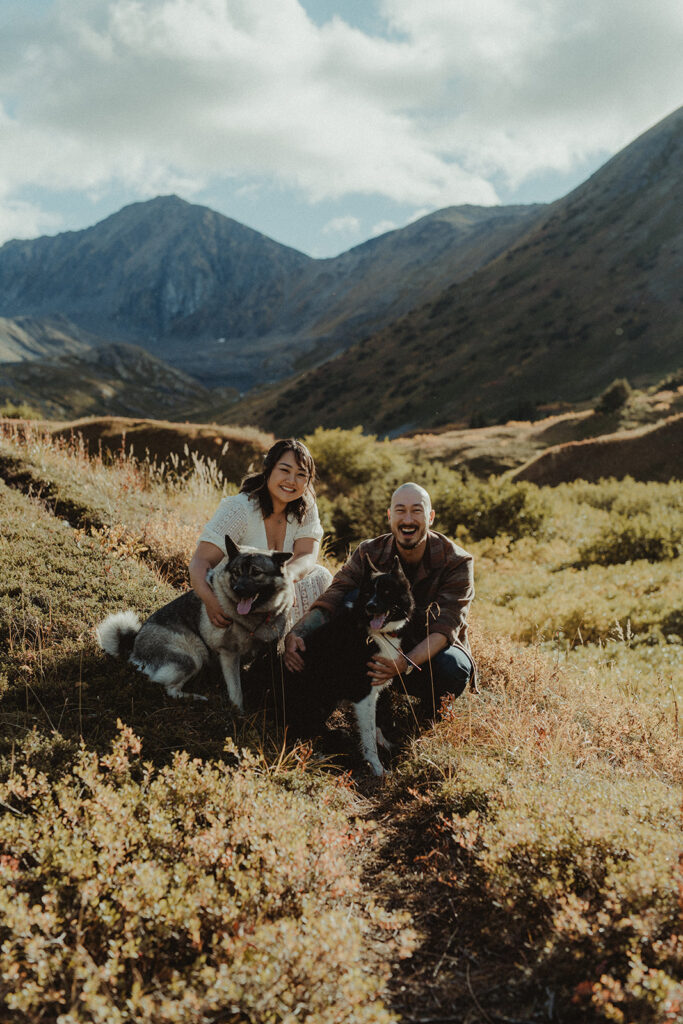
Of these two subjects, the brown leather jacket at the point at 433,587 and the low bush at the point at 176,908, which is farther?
the brown leather jacket at the point at 433,587

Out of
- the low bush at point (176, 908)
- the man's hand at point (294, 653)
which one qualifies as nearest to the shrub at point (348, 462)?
the man's hand at point (294, 653)

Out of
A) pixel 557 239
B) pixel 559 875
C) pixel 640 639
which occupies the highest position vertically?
pixel 557 239

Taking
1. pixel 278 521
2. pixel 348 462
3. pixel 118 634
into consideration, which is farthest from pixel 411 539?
pixel 348 462

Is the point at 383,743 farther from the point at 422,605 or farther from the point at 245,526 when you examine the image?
the point at 245,526

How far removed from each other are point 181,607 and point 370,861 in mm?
2456

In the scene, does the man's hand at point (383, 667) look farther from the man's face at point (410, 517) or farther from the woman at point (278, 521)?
the woman at point (278, 521)

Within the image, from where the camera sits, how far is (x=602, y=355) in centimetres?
6419

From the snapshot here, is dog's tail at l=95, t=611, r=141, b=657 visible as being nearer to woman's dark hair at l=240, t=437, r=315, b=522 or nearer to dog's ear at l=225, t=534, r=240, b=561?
dog's ear at l=225, t=534, r=240, b=561

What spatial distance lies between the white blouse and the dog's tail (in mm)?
929

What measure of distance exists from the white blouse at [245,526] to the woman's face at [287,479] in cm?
24

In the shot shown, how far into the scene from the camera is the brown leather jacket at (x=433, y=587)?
4.72 meters

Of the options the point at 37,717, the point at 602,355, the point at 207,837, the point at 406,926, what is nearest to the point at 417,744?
the point at 406,926

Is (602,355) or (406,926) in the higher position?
(602,355)

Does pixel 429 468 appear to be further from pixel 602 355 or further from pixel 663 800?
pixel 602 355
